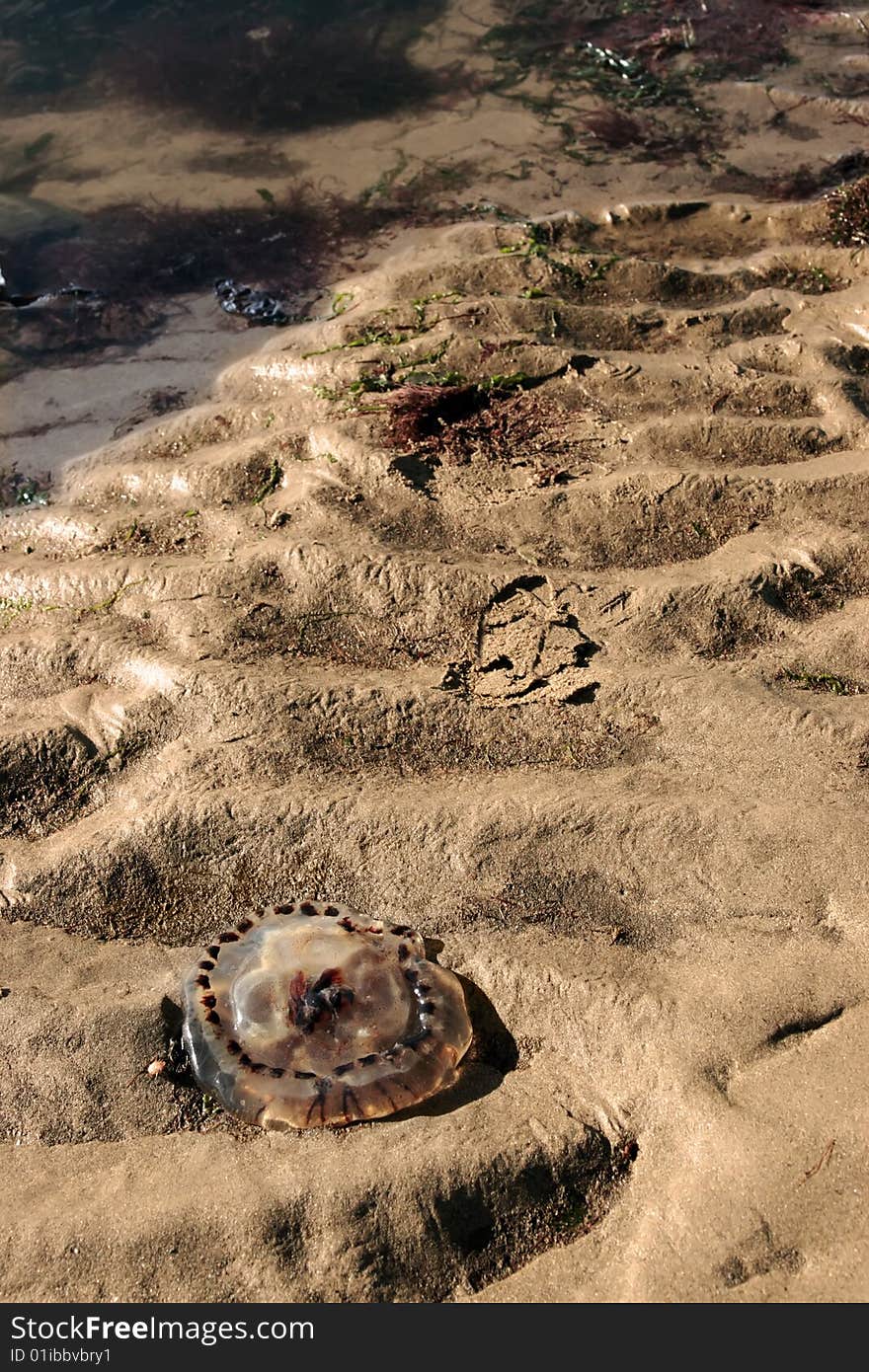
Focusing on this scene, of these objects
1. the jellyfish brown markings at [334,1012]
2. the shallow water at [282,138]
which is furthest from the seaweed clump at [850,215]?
the jellyfish brown markings at [334,1012]

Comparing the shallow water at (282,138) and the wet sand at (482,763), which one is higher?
the shallow water at (282,138)

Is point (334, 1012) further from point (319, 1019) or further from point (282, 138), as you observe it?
point (282, 138)

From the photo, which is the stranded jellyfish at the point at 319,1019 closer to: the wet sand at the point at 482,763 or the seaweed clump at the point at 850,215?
the wet sand at the point at 482,763

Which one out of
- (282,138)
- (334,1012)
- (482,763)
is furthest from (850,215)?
(334,1012)

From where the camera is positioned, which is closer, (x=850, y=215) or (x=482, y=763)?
(x=482, y=763)

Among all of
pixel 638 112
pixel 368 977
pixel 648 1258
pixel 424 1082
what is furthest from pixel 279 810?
pixel 638 112

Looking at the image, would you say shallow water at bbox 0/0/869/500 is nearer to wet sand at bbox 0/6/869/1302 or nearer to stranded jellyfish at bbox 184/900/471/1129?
wet sand at bbox 0/6/869/1302
